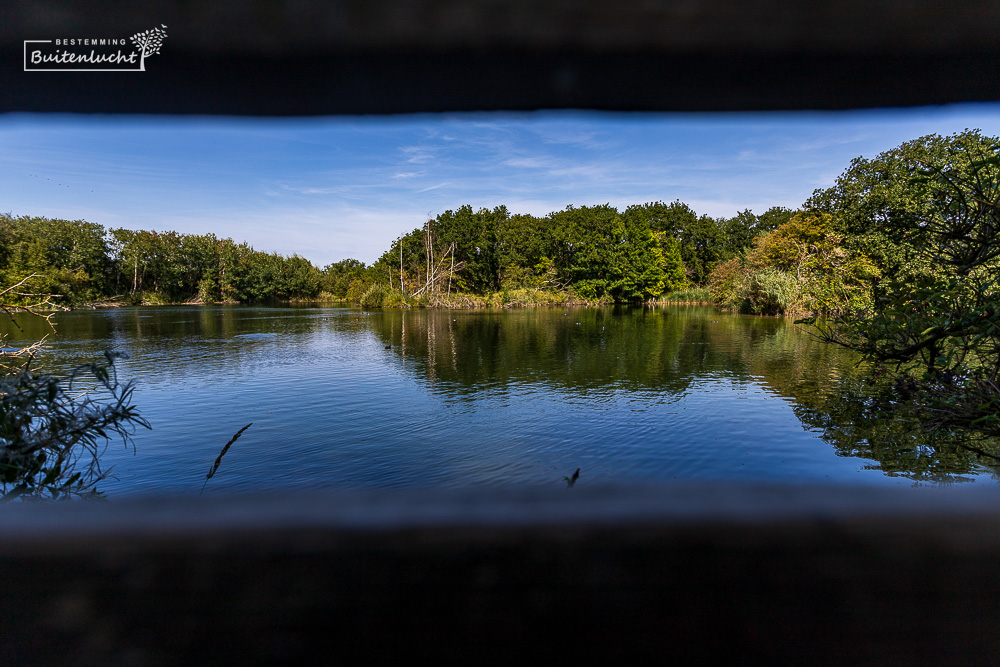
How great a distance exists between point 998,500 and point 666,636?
1.35ft

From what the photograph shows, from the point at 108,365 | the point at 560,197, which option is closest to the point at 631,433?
the point at 108,365

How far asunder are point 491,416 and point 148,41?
1035 centimetres

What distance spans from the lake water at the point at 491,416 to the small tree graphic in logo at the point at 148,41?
5.01 ft

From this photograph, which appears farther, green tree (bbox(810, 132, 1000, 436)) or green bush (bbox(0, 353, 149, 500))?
green tree (bbox(810, 132, 1000, 436))

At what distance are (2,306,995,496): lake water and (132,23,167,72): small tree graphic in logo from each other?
1528 millimetres

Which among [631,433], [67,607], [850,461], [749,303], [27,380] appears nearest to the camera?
[67,607]

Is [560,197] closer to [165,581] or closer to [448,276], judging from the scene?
[448,276]

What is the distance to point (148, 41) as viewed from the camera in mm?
687

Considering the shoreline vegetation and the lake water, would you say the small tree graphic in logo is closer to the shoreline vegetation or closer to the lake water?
the shoreline vegetation

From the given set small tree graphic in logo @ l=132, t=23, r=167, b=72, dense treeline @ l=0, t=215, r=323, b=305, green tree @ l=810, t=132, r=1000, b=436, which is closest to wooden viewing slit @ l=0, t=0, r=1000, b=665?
small tree graphic in logo @ l=132, t=23, r=167, b=72

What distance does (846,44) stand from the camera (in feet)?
2.37

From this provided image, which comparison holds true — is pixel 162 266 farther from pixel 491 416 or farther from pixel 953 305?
pixel 953 305

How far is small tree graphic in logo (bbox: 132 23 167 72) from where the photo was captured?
2.22 feet

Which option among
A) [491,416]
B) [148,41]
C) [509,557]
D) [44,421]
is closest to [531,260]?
[491,416]
